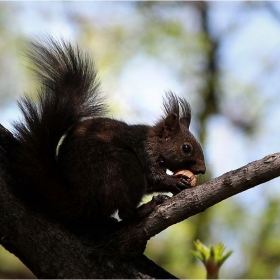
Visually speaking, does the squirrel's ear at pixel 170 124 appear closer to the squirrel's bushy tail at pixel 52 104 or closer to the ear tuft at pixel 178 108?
the ear tuft at pixel 178 108

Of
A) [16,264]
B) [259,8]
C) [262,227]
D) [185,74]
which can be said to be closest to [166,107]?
[16,264]

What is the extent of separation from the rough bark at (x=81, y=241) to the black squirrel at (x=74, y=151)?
0.12 meters

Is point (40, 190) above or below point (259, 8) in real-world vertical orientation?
below

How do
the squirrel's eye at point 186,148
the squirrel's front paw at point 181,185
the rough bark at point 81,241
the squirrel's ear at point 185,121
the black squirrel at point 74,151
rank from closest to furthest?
the rough bark at point 81,241, the black squirrel at point 74,151, the squirrel's front paw at point 181,185, the squirrel's eye at point 186,148, the squirrel's ear at point 185,121

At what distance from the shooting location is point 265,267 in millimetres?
8773

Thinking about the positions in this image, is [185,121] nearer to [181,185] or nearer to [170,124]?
[170,124]

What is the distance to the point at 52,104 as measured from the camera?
3408 millimetres

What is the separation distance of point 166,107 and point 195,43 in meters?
7.13

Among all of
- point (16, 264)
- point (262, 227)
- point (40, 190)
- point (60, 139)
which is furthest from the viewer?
point (262, 227)

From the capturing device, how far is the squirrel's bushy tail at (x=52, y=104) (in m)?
3.33

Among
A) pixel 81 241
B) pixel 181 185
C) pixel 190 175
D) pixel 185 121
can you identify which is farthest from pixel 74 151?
pixel 185 121

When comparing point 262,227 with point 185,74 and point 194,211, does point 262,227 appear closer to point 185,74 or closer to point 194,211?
point 185,74

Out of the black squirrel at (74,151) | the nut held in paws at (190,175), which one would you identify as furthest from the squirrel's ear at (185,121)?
the black squirrel at (74,151)

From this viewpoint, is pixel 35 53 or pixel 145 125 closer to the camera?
pixel 35 53
